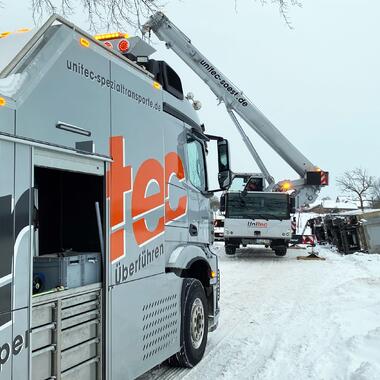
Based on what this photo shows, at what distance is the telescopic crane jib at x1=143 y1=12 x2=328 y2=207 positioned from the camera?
18.3 m

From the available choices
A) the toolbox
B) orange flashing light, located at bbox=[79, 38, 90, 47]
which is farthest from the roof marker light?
the toolbox

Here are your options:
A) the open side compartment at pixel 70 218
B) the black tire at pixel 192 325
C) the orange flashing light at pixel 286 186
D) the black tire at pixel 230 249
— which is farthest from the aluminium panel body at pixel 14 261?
the orange flashing light at pixel 286 186

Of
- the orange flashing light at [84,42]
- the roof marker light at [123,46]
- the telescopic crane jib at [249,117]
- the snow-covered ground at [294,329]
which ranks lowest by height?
the snow-covered ground at [294,329]

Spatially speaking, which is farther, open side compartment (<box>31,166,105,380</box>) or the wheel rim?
the wheel rim

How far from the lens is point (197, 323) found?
568cm

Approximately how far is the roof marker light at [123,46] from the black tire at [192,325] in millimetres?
2515

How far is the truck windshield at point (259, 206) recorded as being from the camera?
728 inches

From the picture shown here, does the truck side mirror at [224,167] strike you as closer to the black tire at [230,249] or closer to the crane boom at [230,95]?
the crane boom at [230,95]

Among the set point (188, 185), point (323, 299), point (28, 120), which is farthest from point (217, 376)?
point (323, 299)

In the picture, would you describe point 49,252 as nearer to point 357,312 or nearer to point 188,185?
point 188,185

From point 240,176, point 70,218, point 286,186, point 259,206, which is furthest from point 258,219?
point 70,218

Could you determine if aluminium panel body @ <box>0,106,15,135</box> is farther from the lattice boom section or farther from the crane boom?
the crane boom

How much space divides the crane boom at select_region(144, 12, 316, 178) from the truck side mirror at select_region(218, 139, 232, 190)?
12.8m

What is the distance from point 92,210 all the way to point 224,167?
2695mm
